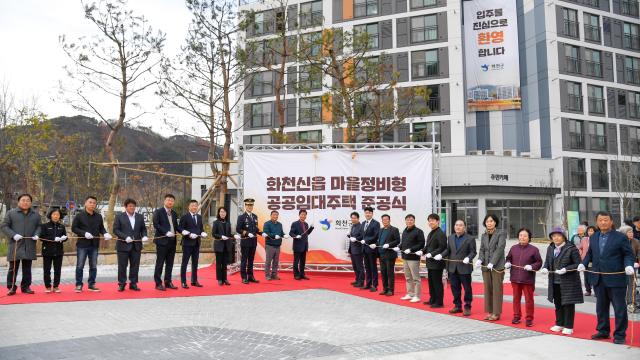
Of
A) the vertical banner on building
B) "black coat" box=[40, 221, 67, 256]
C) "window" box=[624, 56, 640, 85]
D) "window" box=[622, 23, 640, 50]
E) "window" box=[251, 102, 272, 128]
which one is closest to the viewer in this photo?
"black coat" box=[40, 221, 67, 256]

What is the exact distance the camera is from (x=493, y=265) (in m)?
8.14

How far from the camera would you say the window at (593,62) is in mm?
33875

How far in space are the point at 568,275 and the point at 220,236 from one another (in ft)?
22.2

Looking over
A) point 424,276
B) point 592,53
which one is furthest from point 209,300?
point 592,53

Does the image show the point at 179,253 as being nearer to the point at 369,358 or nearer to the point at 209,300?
the point at 209,300

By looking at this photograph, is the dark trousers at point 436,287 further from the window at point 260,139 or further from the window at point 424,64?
the window at point 260,139

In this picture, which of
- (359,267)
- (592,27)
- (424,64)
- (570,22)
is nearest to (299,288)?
(359,267)

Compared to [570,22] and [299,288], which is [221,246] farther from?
[570,22]

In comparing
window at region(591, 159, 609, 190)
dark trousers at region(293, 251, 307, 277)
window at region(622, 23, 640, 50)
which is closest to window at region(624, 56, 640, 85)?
window at region(622, 23, 640, 50)

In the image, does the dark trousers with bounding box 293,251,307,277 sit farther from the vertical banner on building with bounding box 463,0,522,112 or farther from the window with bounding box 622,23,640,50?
the window with bounding box 622,23,640,50

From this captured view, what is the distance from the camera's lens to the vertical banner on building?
32.9m

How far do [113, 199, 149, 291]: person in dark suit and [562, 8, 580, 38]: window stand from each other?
31.1 m

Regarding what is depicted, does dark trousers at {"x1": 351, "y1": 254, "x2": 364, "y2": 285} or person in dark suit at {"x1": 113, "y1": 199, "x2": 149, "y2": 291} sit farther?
dark trousers at {"x1": 351, "y1": 254, "x2": 364, "y2": 285}

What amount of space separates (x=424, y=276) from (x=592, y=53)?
28.2m
